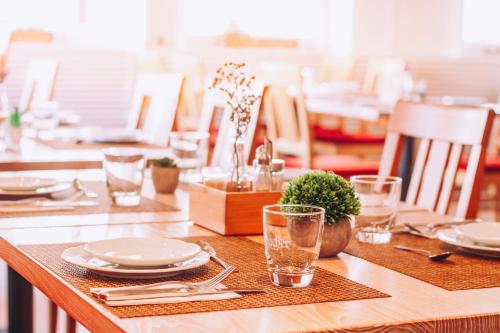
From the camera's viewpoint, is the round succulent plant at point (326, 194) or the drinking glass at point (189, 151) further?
the drinking glass at point (189, 151)

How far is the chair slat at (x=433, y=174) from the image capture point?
213cm

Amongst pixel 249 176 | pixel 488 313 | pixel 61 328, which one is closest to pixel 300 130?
pixel 61 328

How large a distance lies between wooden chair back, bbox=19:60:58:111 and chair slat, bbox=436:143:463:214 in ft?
9.58

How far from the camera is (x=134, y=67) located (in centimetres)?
695

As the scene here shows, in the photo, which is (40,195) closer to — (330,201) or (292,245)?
(330,201)

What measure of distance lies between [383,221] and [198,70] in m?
4.95

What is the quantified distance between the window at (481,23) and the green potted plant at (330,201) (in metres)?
Result: 6.93

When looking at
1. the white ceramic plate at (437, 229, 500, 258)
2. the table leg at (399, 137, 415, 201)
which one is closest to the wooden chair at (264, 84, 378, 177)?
the table leg at (399, 137, 415, 201)

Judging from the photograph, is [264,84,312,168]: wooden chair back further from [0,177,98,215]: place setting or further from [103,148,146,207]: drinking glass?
[103,148,146,207]: drinking glass

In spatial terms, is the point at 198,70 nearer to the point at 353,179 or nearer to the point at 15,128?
the point at 15,128

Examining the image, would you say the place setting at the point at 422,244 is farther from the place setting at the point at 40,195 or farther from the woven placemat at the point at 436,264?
the place setting at the point at 40,195

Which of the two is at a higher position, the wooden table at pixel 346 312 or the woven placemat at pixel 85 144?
the wooden table at pixel 346 312

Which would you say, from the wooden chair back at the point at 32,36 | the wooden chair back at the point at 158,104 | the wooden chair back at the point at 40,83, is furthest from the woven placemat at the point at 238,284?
the wooden chair back at the point at 32,36

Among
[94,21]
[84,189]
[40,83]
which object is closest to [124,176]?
[84,189]
